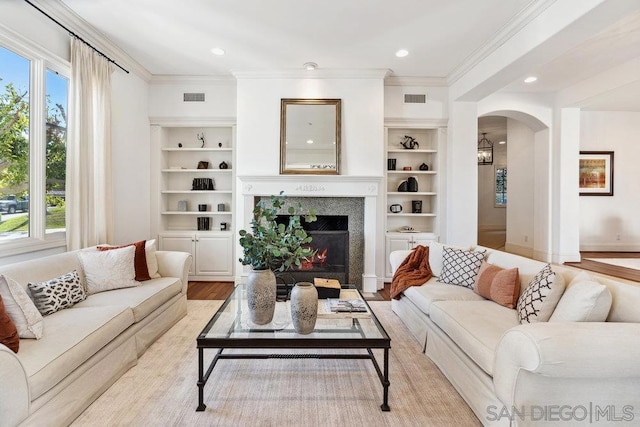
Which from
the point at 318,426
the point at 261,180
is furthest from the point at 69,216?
the point at 318,426

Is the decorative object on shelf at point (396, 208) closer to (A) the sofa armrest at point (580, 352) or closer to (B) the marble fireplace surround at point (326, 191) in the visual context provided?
(B) the marble fireplace surround at point (326, 191)

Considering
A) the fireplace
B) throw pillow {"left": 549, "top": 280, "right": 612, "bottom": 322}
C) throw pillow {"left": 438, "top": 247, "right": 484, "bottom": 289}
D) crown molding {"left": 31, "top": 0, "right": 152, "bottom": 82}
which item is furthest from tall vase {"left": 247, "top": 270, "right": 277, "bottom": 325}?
crown molding {"left": 31, "top": 0, "right": 152, "bottom": 82}

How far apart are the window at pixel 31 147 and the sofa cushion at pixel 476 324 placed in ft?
11.4

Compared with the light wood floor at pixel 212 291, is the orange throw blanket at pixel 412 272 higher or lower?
higher

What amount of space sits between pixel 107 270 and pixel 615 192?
910 cm

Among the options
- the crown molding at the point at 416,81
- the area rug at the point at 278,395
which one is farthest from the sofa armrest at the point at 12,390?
the crown molding at the point at 416,81

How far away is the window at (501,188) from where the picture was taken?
1114 centimetres

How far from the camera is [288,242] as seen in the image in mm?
2234

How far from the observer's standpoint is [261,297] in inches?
85.3

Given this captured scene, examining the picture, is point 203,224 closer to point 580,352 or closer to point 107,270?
point 107,270

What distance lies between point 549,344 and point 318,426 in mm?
1215

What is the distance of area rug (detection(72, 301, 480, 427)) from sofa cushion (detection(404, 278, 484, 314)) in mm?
413

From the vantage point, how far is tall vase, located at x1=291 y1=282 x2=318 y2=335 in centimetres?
202

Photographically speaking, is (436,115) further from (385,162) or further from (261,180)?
(261,180)
